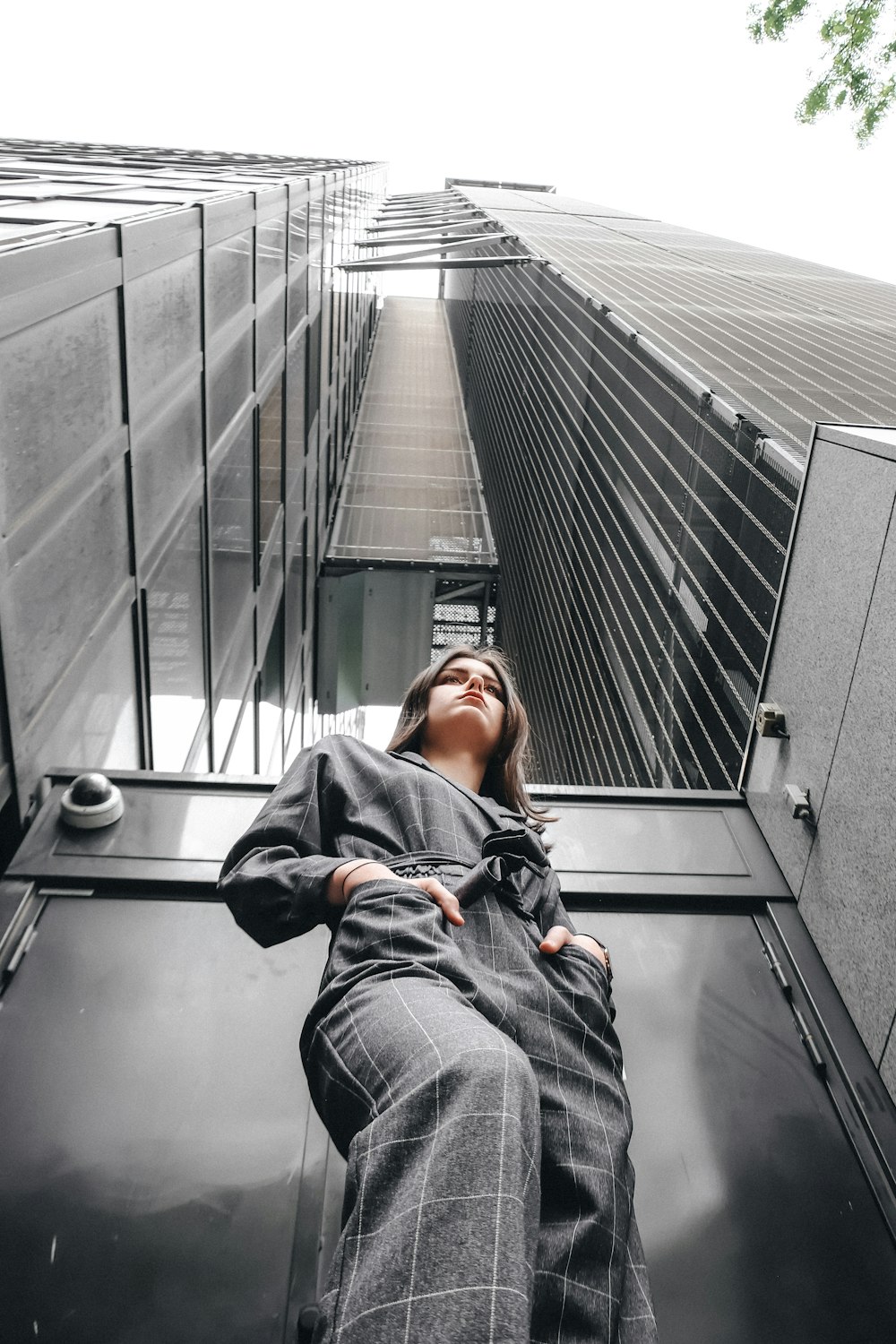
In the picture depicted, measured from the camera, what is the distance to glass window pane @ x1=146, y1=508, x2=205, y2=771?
5074 mm

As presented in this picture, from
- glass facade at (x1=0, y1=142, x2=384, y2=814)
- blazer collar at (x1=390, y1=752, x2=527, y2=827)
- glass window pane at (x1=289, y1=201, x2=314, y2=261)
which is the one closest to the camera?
blazer collar at (x1=390, y1=752, x2=527, y2=827)

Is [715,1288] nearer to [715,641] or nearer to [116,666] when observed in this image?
[116,666]

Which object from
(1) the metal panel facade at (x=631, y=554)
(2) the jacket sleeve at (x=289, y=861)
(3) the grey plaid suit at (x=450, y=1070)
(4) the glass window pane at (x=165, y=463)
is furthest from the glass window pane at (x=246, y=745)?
(3) the grey plaid suit at (x=450, y=1070)

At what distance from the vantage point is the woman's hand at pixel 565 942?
247 centimetres

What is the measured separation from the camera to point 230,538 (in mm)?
7121

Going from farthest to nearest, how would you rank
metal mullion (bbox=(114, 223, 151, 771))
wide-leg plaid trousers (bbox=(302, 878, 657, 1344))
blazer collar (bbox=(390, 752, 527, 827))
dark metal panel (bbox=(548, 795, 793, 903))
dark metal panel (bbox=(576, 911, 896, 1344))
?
metal mullion (bbox=(114, 223, 151, 771)) → dark metal panel (bbox=(548, 795, 793, 903)) → blazer collar (bbox=(390, 752, 527, 827)) → dark metal panel (bbox=(576, 911, 896, 1344)) → wide-leg plaid trousers (bbox=(302, 878, 657, 1344))

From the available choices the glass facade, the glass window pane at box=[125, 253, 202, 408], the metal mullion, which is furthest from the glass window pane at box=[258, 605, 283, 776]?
the glass window pane at box=[125, 253, 202, 408]

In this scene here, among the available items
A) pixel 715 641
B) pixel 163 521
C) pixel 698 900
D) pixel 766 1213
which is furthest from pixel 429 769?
pixel 715 641

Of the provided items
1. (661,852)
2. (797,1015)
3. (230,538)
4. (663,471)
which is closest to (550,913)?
(797,1015)

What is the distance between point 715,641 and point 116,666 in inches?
140

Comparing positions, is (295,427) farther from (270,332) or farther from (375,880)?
(375,880)

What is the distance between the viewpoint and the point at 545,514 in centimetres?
1317

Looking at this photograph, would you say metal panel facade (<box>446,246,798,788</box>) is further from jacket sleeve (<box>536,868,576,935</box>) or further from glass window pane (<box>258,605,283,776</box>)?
glass window pane (<box>258,605,283,776</box>)

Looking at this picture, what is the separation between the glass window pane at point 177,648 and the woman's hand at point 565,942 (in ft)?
10.2
